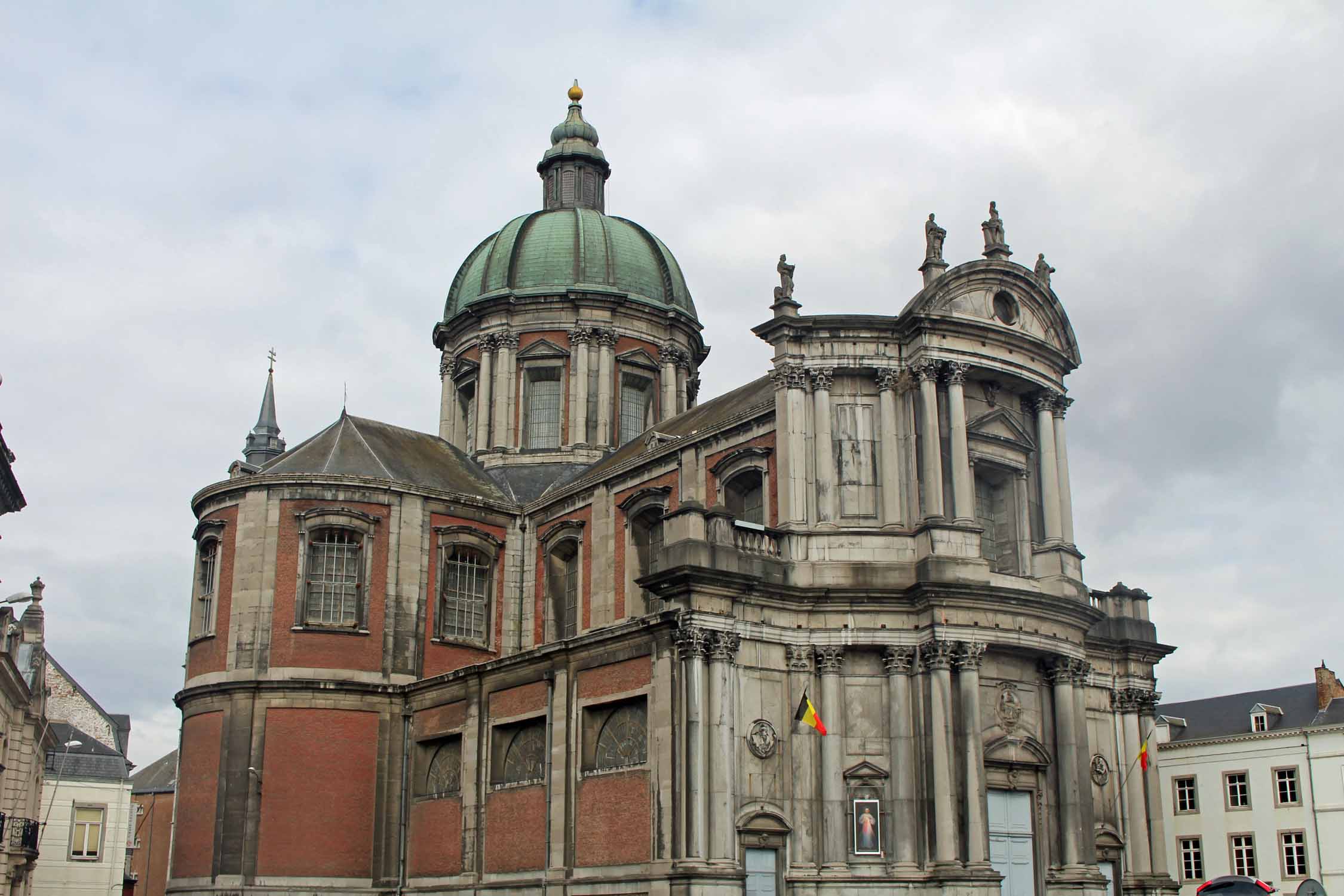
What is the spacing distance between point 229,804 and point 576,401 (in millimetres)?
14121

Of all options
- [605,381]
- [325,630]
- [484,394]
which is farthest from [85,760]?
[605,381]

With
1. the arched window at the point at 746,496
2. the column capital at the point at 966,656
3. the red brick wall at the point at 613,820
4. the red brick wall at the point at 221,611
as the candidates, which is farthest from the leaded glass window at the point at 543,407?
the column capital at the point at 966,656

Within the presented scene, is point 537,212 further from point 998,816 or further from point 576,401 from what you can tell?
point 998,816

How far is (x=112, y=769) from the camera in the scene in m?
40.1

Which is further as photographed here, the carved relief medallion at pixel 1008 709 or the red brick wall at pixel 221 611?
A: the red brick wall at pixel 221 611

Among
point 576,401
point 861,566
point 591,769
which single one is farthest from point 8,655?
point 576,401

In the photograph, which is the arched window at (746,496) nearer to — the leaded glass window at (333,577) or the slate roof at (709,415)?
the slate roof at (709,415)

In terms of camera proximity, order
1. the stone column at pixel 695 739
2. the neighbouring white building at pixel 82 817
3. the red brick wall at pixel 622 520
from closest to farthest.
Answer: the stone column at pixel 695 739 < the red brick wall at pixel 622 520 < the neighbouring white building at pixel 82 817

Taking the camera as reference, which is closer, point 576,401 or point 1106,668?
point 1106,668

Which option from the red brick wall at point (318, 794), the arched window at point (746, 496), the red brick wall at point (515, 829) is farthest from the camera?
the red brick wall at point (318, 794)

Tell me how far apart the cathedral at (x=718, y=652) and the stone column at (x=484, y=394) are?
1497mm

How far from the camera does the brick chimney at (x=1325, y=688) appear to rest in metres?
45.1

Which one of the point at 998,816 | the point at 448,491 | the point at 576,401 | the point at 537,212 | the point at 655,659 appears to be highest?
the point at 537,212

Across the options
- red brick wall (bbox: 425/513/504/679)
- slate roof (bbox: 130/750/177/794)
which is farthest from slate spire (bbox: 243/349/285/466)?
red brick wall (bbox: 425/513/504/679)
